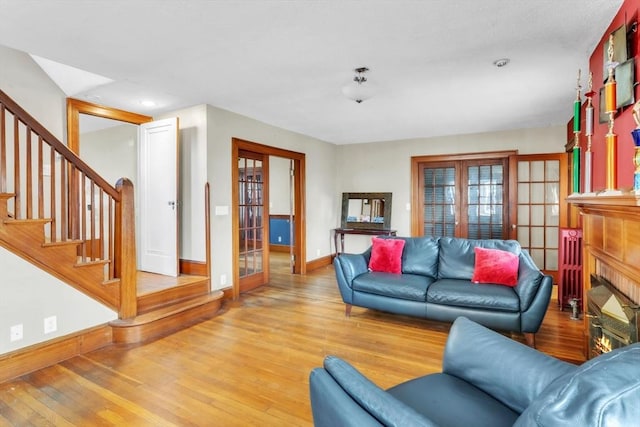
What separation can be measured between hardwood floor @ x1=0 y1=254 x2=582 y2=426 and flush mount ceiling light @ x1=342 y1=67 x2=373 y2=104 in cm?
226

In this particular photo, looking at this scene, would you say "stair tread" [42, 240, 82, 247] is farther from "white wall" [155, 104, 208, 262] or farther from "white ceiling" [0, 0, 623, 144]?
"white ceiling" [0, 0, 623, 144]

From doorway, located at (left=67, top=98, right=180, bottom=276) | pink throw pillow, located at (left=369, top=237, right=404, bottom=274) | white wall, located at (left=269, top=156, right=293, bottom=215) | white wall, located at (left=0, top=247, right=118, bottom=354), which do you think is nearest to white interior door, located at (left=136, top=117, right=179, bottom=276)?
doorway, located at (left=67, top=98, right=180, bottom=276)

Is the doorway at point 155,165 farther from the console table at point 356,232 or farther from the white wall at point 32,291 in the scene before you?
the console table at point 356,232

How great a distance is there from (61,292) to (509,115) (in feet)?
17.8

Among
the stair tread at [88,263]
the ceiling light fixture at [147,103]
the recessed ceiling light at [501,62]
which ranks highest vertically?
the ceiling light fixture at [147,103]

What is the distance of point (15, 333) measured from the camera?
2.46 metres

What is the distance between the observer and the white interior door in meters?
4.08

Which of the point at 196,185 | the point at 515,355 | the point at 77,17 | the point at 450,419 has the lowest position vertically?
the point at 450,419

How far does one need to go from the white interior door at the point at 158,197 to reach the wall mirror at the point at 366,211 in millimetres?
3432

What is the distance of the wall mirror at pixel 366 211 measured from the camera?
628cm

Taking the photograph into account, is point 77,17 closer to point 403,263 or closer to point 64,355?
point 64,355

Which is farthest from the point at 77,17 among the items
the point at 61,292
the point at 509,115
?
the point at 509,115

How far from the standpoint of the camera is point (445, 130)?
545cm

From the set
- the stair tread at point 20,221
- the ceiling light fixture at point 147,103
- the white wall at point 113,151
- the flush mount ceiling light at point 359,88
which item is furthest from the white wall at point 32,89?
the flush mount ceiling light at point 359,88
